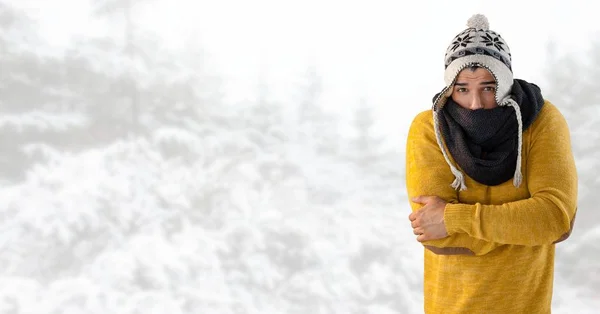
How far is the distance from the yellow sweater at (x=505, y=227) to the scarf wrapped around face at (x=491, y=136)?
3 cm

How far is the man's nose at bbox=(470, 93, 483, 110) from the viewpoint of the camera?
1401mm

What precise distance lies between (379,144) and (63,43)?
108 inches

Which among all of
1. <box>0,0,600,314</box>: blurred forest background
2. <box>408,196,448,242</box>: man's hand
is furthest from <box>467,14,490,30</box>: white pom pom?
<box>0,0,600,314</box>: blurred forest background

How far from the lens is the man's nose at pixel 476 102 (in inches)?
55.2

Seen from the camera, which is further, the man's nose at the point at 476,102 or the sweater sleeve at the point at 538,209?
the man's nose at the point at 476,102

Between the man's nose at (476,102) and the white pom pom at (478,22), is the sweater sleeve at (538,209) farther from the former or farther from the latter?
the white pom pom at (478,22)

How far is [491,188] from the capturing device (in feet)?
4.61

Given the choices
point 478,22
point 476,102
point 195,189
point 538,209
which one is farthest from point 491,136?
point 195,189

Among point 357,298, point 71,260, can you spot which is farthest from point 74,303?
point 357,298

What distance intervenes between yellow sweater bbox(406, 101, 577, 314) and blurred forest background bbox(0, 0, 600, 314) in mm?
3288

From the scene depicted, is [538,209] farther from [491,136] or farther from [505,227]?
[491,136]

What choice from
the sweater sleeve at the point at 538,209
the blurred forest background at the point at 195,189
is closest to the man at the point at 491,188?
the sweater sleeve at the point at 538,209

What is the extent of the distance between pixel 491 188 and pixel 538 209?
0.41ft

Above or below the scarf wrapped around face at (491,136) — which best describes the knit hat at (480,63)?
above
